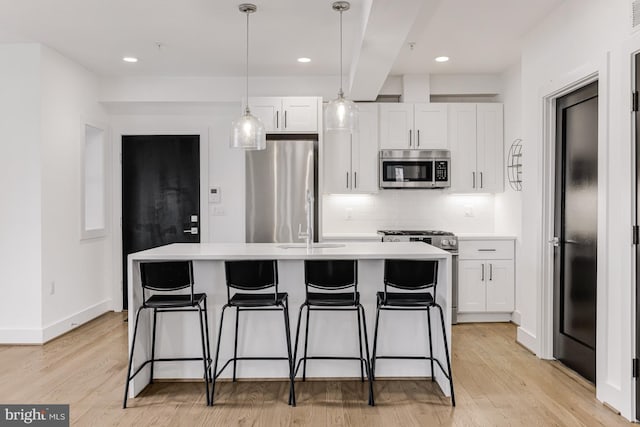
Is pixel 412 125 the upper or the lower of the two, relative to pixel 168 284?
upper

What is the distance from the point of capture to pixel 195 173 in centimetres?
581

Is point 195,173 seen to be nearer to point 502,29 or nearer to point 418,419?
point 502,29

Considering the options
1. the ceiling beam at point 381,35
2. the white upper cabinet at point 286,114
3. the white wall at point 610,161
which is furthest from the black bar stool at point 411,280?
the white upper cabinet at point 286,114

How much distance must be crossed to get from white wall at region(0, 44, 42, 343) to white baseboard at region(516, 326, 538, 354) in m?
4.30

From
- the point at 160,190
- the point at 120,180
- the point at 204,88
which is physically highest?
the point at 204,88

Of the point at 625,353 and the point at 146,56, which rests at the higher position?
the point at 146,56

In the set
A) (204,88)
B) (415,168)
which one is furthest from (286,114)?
(415,168)

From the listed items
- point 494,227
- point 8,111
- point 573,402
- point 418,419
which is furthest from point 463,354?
point 8,111

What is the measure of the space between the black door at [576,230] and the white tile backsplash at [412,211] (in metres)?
2.00

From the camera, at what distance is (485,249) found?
16.8 ft

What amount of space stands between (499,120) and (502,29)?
1477 millimetres

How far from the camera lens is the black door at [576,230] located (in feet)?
10.9

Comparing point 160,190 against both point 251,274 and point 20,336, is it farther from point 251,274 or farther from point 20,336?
point 251,274

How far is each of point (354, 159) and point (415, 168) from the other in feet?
2.24
